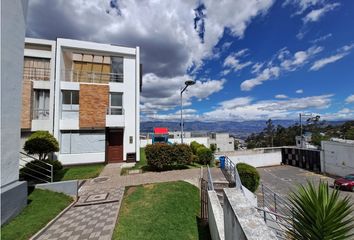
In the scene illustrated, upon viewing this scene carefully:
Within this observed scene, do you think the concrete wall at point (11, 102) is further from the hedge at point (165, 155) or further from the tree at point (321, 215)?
the tree at point (321, 215)

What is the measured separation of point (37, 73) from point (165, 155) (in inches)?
474

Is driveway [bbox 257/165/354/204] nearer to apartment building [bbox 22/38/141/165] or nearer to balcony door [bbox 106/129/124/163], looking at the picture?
apartment building [bbox 22/38/141/165]

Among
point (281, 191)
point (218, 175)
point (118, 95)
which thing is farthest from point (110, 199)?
point (281, 191)

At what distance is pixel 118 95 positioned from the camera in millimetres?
15328

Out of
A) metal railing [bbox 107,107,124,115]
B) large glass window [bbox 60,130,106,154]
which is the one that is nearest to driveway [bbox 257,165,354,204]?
metal railing [bbox 107,107,124,115]

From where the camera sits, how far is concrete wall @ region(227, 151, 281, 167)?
27.4 metres

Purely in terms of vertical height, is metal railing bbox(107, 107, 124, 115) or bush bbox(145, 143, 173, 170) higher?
metal railing bbox(107, 107, 124, 115)

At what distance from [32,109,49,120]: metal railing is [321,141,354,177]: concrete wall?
2982 centimetres

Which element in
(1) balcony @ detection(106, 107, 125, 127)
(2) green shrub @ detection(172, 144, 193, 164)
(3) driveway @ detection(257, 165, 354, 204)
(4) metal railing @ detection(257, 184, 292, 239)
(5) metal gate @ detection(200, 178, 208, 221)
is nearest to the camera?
(4) metal railing @ detection(257, 184, 292, 239)

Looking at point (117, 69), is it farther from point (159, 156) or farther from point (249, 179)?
point (249, 179)

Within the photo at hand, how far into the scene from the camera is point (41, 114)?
46.2 ft

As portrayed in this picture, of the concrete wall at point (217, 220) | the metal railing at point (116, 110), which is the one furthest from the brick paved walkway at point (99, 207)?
the metal railing at point (116, 110)

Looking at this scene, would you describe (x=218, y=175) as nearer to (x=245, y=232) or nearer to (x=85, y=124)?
(x=245, y=232)

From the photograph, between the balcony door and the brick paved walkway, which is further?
the balcony door
